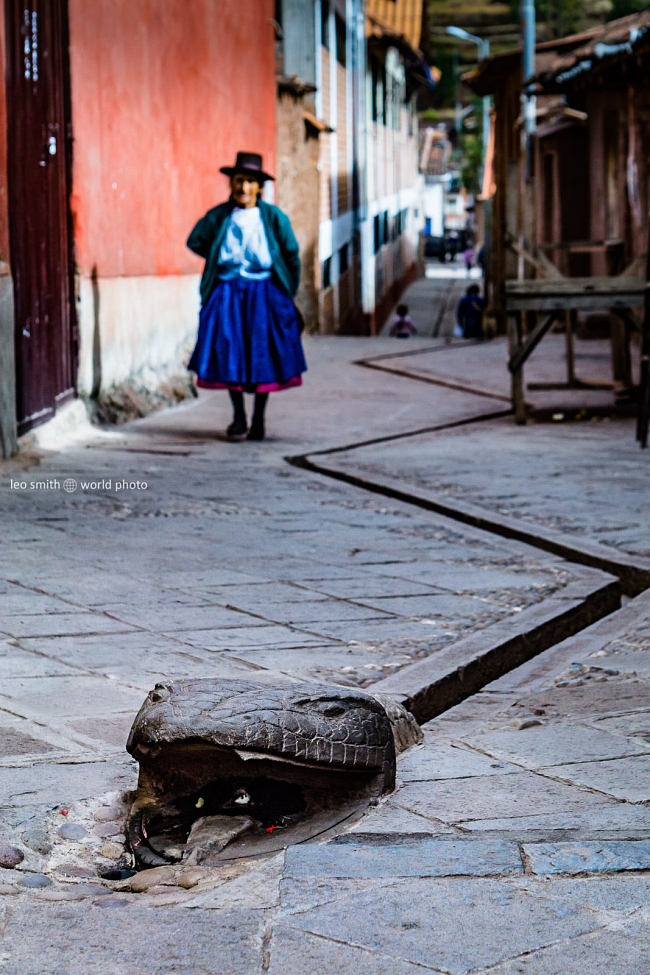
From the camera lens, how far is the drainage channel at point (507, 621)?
3971mm

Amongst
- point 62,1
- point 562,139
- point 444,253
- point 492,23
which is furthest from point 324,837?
point 492,23

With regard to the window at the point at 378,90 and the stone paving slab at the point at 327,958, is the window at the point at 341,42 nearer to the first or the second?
the window at the point at 378,90

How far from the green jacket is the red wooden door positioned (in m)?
0.89

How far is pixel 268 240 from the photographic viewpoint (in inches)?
323

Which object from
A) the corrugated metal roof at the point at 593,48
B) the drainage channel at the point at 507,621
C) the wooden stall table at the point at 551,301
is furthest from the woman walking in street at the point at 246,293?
the corrugated metal roof at the point at 593,48

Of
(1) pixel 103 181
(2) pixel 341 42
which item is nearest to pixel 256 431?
(1) pixel 103 181

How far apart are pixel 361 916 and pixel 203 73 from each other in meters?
10.1

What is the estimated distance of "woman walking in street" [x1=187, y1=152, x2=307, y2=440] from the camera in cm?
818

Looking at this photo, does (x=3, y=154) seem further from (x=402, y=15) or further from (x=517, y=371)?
(x=402, y=15)

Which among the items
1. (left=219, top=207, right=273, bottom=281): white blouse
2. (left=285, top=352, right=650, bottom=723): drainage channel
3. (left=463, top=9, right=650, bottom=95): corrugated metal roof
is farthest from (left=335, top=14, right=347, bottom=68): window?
(left=285, top=352, right=650, bottom=723): drainage channel

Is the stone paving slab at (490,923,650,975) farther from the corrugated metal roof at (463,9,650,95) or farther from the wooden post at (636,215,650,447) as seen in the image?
the corrugated metal roof at (463,9,650,95)

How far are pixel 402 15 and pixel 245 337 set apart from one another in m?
28.2

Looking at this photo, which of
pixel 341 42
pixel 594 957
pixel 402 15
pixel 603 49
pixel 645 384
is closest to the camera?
pixel 594 957

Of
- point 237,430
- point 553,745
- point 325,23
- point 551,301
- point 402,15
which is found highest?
point 402,15
